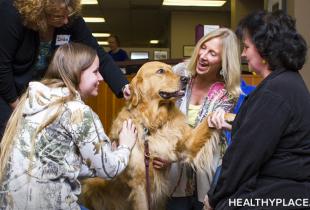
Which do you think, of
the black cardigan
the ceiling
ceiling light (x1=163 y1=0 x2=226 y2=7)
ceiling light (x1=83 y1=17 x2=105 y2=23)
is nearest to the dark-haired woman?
the black cardigan

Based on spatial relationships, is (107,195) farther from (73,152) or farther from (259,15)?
(259,15)

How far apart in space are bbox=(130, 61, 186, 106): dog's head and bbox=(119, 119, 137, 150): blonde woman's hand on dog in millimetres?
235

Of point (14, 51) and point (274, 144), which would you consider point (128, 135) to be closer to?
point (14, 51)

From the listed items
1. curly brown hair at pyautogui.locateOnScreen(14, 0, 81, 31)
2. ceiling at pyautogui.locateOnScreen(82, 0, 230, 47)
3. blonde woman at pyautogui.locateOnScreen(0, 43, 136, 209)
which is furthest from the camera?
ceiling at pyautogui.locateOnScreen(82, 0, 230, 47)

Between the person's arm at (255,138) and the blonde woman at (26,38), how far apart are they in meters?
1.22

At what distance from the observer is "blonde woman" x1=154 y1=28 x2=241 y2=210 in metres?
2.77

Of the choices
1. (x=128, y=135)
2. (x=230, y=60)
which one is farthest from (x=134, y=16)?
(x=128, y=135)

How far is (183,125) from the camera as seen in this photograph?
283 cm

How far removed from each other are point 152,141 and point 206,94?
0.45m

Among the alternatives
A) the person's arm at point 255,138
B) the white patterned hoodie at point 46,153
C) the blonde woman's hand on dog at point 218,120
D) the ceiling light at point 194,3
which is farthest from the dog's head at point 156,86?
the ceiling light at point 194,3

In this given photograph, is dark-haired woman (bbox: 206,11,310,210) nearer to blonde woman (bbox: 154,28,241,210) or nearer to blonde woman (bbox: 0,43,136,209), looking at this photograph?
blonde woman (bbox: 0,43,136,209)

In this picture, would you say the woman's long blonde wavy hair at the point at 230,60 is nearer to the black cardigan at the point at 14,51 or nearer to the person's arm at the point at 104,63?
the person's arm at the point at 104,63

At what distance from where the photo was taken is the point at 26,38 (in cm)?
249

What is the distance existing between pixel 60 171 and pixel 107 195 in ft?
3.28
